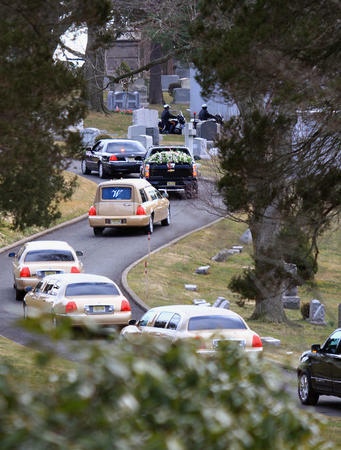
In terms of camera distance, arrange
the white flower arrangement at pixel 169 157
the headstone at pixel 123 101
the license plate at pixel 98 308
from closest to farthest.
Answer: the license plate at pixel 98 308, the white flower arrangement at pixel 169 157, the headstone at pixel 123 101

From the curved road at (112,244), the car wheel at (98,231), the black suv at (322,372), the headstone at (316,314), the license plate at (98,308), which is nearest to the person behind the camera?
the black suv at (322,372)

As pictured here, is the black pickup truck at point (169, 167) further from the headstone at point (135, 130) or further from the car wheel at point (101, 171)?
the headstone at point (135, 130)

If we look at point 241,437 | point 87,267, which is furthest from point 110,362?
point 87,267

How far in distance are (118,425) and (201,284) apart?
26724mm

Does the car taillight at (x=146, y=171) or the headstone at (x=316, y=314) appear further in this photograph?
the car taillight at (x=146, y=171)

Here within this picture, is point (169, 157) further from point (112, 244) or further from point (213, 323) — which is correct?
point (213, 323)

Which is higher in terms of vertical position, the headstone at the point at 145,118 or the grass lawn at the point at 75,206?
the headstone at the point at 145,118

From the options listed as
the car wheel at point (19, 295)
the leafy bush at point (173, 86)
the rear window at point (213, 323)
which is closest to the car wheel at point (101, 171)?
the car wheel at point (19, 295)

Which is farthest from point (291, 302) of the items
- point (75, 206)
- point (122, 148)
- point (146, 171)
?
point (122, 148)

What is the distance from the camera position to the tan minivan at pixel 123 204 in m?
32.4

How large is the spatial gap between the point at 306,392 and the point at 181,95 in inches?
2531

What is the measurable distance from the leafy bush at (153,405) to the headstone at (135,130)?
160ft

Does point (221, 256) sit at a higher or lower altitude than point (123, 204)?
lower

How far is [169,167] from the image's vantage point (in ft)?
124
